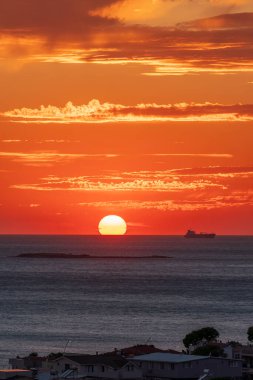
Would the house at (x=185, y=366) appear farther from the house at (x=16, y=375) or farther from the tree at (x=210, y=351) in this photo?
the house at (x=16, y=375)

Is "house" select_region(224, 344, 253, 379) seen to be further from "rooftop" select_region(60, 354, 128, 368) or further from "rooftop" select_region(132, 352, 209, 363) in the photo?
"rooftop" select_region(60, 354, 128, 368)

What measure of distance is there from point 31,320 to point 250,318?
2744 centimetres

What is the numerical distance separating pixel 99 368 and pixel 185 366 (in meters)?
5.57

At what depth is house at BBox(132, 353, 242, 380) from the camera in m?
80.6

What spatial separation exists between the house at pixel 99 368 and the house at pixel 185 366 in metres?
1.14

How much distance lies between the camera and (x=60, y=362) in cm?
8188

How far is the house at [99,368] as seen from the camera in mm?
79312

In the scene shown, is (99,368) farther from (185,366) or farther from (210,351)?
(210,351)

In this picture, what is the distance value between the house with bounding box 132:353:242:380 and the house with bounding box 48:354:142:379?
114 cm

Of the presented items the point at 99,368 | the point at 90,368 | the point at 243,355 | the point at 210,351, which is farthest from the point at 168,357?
the point at 243,355

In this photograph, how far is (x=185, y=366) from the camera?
80.9 meters

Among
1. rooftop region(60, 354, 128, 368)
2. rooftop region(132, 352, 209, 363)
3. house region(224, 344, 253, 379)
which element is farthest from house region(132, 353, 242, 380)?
house region(224, 344, 253, 379)

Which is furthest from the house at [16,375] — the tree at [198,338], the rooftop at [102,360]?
the tree at [198,338]

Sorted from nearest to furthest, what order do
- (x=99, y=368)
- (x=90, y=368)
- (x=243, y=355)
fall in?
(x=90, y=368), (x=99, y=368), (x=243, y=355)
